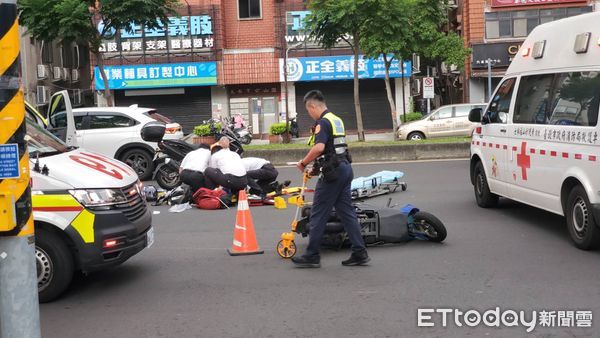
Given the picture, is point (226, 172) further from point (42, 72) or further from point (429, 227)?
point (42, 72)

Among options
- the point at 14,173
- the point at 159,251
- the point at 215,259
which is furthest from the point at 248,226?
the point at 14,173

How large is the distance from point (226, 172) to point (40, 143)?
15.4ft

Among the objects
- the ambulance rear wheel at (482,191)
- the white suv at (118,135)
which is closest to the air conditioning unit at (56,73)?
the white suv at (118,135)

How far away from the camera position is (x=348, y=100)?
1276 inches

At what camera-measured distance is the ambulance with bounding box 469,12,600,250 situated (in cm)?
664

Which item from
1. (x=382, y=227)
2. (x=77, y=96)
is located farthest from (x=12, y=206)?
(x=77, y=96)

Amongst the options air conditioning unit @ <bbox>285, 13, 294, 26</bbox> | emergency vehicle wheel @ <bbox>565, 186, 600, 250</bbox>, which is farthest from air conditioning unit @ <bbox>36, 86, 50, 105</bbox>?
emergency vehicle wheel @ <bbox>565, 186, 600, 250</bbox>

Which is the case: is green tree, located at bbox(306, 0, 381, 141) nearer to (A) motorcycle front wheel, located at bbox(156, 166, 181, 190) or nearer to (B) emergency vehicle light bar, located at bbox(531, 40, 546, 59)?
(A) motorcycle front wheel, located at bbox(156, 166, 181, 190)

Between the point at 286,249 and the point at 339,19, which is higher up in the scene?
the point at 339,19

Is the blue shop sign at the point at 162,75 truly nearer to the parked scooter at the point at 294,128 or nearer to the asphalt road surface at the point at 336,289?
the parked scooter at the point at 294,128

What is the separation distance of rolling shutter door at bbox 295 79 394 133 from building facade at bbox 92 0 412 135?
0.05m

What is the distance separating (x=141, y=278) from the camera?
20.8 ft

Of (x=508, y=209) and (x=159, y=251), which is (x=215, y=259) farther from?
(x=508, y=209)

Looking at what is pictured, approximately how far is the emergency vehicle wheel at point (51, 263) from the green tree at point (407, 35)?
48.6 feet
